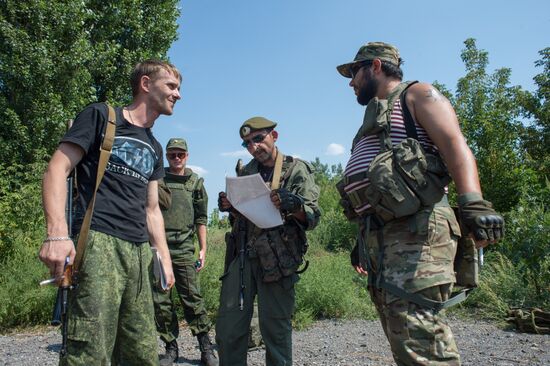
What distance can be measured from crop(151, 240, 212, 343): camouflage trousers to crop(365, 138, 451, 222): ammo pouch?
126 inches

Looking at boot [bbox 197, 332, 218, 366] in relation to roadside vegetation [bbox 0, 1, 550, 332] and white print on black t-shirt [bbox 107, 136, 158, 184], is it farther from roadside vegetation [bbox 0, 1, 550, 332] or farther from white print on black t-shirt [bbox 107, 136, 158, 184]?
white print on black t-shirt [bbox 107, 136, 158, 184]

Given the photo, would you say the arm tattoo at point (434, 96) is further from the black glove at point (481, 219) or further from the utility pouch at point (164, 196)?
the utility pouch at point (164, 196)

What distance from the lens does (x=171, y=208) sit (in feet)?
17.5

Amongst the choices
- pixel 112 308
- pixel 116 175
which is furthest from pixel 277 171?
pixel 112 308

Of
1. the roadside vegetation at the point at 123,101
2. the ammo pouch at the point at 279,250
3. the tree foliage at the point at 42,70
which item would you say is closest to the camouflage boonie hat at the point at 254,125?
the ammo pouch at the point at 279,250

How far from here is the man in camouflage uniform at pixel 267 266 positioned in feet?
12.1

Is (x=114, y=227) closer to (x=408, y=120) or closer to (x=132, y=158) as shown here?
(x=132, y=158)

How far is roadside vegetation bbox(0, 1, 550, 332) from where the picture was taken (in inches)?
280

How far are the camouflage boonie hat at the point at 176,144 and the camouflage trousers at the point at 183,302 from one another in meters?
1.04

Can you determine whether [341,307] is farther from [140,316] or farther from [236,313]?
[140,316]

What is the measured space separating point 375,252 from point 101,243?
1.40 meters

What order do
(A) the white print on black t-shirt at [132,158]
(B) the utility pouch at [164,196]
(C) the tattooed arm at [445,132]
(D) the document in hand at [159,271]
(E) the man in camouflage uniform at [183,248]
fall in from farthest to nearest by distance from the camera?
(B) the utility pouch at [164,196] < (E) the man in camouflage uniform at [183,248] < (D) the document in hand at [159,271] < (A) the white print on black t-shirt at [132,158] < (C) the tattooed arm at [445,132]

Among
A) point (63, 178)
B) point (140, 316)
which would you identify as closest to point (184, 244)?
point (140, 316)

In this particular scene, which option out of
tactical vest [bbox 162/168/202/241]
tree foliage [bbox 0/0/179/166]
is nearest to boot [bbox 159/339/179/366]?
tactical vest [bbox 162/168/202/241]
